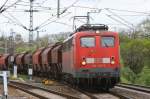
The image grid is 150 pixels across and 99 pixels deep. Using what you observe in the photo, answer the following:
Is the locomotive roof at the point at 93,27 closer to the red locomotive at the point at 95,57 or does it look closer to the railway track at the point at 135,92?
the red locomotive at the point at 95,57

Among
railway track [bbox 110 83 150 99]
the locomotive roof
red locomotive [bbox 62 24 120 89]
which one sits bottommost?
railway track [bbox 110 83 150 99]

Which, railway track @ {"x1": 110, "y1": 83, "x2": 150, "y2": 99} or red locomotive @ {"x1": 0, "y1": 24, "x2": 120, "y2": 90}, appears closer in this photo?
railway track @ {"x1": 110, "y1": 83, "x2": 150, "y2": 99}

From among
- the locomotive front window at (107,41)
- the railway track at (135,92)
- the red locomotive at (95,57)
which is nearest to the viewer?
the railway track at (135,92)

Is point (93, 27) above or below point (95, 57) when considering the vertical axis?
above

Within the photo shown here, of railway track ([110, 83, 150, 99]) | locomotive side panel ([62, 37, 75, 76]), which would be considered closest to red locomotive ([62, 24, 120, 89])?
locomotive side panel ([62, 37, 75, 76])

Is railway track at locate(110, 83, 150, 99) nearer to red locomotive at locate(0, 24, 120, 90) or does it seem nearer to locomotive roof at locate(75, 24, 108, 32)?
red locomotive at locate(0, 24, 120, 90)

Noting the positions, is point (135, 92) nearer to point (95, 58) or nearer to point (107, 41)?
point (95, 58)

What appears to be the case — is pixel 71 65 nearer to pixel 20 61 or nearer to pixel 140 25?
pixel 20 61

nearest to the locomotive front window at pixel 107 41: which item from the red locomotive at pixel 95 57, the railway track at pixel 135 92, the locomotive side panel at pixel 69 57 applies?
the red locomotive at pixel 95 57

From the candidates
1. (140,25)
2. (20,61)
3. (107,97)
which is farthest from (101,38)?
(140,25)

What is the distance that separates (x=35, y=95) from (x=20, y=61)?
35.9m

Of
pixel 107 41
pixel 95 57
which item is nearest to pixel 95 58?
pixel 95 57

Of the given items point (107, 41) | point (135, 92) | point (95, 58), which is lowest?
point (135, 92)

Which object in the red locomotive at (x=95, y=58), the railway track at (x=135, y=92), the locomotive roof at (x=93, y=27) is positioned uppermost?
the locomotive roof at (x=93, y=27)
